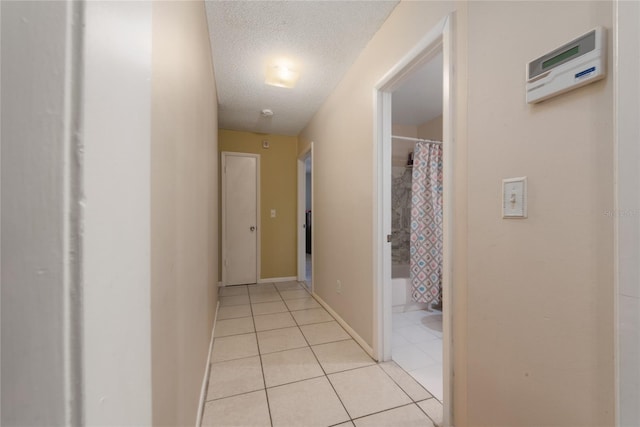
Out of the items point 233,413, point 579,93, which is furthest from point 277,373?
point 579,93

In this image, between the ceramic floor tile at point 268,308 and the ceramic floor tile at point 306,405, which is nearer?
the ceramic floor tile at point 306,405

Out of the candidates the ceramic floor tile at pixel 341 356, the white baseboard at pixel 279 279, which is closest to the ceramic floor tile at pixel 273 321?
the ceramic floor tile at pixel 341 356

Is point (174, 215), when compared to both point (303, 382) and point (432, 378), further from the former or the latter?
point (432, 378)

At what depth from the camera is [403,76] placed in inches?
64.2

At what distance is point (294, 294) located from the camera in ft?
11.4

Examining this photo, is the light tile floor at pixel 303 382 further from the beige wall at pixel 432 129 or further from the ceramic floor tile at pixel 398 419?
the beige wall at pixel 432 129

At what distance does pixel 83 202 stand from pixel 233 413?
5.37 ft

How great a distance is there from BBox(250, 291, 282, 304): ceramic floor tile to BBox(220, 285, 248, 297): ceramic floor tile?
23 centimetres

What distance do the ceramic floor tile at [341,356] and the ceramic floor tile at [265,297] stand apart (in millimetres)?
1318

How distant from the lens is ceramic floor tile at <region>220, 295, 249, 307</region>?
10.3ft

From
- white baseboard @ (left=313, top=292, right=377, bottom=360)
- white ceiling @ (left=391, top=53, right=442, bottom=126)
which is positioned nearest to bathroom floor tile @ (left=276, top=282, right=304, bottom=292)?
white baseboard @ (left=313, top=292, right=377, bottom=360)

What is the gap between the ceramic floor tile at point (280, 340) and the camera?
6.83ft

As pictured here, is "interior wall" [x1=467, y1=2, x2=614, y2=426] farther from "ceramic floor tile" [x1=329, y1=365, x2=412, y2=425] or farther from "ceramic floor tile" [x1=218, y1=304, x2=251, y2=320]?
"ceramic floor tile" [x1=218, y1=304, x2=251, y2=320]

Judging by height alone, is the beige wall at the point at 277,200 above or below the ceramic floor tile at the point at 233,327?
above
